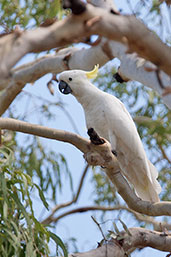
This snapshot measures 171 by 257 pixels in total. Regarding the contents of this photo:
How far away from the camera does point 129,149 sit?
10.4 ft

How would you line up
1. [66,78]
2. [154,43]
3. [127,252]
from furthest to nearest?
[66,78] < [127,252] < [154,43]

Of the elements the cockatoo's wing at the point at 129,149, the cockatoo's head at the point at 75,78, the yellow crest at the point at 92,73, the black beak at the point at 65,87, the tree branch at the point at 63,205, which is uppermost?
the yellow crest at the point at 92,73

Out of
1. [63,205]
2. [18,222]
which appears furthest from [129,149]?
[63,205]

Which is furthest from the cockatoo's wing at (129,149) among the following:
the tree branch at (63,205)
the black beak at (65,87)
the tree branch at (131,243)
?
the tree branch at (63,205)

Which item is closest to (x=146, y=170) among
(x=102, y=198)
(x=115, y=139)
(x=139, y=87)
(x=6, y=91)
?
(x=115, y=139)

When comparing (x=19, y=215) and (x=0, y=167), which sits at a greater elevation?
(x=0, y=167)

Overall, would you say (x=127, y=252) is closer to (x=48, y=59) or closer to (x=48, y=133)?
(x=48, y=133)

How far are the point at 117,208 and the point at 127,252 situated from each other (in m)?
2.47

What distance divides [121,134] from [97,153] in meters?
0.94

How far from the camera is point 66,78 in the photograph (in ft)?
11.0

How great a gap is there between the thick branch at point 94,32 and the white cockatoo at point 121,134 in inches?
84.1

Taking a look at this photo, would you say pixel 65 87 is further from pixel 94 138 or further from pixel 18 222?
pixel 18 222

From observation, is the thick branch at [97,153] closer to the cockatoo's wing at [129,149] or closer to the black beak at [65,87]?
the cockatoo's wing at [129,149]

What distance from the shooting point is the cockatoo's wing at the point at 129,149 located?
10.1 ft
